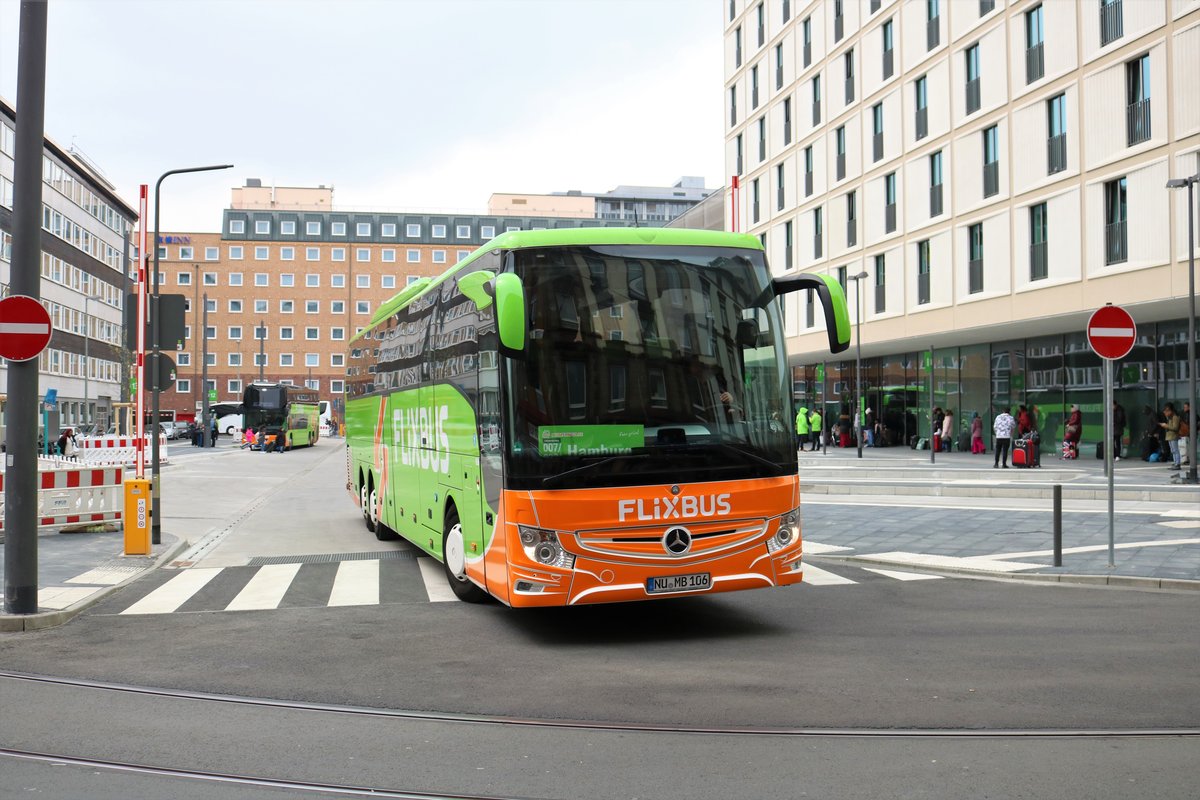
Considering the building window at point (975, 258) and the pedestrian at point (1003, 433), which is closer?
the pedestrian at point (1003, 433)

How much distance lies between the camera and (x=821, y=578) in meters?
12.2

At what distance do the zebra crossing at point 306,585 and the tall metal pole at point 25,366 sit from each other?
107cm

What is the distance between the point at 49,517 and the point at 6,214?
48.7 metres

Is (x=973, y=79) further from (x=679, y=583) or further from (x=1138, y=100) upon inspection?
(x=679, y=583)

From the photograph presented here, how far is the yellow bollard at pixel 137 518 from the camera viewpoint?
14.2 m

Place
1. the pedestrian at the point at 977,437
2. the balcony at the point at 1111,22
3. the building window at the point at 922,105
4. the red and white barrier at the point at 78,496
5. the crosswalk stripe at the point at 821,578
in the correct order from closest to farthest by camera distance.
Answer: the crosswalk stripe at the point at 821,578, the red and white barrier at the point at 78,496, the balcony at the point at 1111,22, the pedestrian at the point at 977,437, the building window at the point at 922,105

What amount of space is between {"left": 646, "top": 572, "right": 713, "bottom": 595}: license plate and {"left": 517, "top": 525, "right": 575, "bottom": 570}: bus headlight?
2.08ft

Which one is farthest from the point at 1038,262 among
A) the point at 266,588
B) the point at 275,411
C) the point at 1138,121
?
the point at 275,411

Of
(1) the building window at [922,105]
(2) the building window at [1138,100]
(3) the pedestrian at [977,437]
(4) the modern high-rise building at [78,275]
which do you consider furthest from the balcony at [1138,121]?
(4) the modern high-rise building at [78,275]

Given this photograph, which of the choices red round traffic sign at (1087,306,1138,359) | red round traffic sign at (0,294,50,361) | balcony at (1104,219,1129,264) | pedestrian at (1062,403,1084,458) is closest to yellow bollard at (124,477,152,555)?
red round traffic sign at (0,294,50,361)

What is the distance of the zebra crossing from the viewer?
10875 millimetres

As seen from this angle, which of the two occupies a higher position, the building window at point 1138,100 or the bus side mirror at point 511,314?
the building window at point 1138,100

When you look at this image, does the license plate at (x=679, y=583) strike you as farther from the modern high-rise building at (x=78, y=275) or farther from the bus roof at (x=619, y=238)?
the modern high-rise building at (x=78, y=275)

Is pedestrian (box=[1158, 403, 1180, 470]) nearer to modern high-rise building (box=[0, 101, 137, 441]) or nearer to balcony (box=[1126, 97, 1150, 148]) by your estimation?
balcony (box=[1126, 97, 1150, 148])
